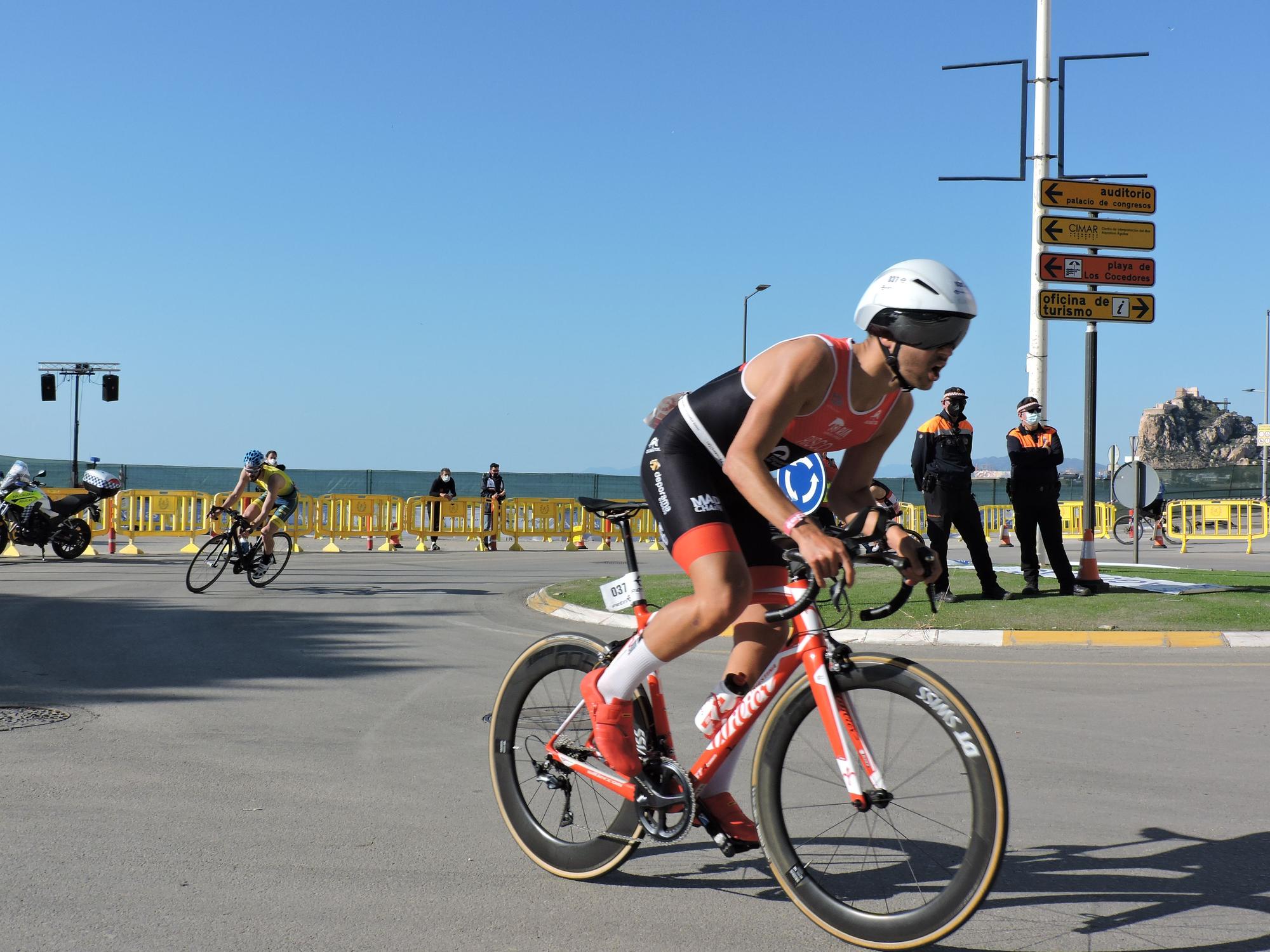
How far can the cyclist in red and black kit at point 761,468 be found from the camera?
3.32 metres

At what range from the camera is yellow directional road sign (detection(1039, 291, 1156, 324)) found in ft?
44.9

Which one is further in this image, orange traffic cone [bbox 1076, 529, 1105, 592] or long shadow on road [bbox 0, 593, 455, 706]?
orange traffic cone [bbox 1076, 529, 1105, 592]

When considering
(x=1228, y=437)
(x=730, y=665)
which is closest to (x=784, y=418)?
(x=730, y=665)

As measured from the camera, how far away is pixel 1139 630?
1067cm

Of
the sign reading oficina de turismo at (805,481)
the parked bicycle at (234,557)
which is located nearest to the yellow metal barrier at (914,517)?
the parked bicycle at (234,557)

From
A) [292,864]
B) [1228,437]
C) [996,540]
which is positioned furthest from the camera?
[1228,437]

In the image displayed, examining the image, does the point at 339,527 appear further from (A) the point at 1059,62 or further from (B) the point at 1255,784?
(B) the point at 1255,784

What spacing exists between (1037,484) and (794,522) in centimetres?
952

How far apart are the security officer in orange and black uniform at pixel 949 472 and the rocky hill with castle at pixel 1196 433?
419 feet

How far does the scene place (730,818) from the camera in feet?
11.9

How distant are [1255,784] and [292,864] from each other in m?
4.10

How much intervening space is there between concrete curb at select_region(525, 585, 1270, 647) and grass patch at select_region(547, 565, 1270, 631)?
129 mm

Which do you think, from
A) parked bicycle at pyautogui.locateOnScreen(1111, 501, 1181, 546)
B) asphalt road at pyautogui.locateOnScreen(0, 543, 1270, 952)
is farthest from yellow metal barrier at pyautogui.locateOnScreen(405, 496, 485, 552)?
asphalt road at pyautogui.locateOnScreen(0, 543, 1270, 952)

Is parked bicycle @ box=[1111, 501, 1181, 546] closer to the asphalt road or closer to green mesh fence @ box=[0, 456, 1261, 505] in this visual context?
green mesh fence @ box=[0, 456, 1261, 505]
